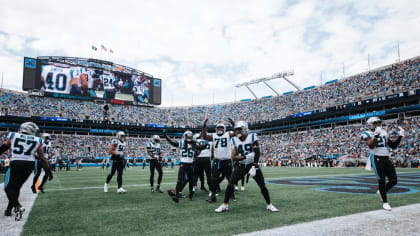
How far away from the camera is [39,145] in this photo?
586 cm

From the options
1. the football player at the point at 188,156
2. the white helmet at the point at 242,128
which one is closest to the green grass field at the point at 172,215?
the football player at the point at 188,156

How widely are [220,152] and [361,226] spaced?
13.0 ft

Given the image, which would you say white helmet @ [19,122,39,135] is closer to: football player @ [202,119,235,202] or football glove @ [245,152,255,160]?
football player @ [202,119,235,202]

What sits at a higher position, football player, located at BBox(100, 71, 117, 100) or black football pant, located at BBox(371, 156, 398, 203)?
football player, located at BBox(100, 71, 117, 100)

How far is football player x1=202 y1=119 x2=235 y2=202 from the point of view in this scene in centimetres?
741

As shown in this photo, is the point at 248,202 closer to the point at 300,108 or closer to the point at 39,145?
the point at 39,145

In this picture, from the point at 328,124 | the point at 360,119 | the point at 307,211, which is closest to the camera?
the point at 307,211

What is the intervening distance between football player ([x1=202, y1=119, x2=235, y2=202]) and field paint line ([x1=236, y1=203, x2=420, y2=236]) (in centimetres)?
320

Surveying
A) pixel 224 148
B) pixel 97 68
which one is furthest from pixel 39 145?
pixel 97 68

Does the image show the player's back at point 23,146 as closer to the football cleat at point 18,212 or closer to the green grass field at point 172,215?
the football cleat at point 18,212

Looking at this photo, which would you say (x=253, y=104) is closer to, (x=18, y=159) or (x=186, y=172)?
(x=186, y=172)

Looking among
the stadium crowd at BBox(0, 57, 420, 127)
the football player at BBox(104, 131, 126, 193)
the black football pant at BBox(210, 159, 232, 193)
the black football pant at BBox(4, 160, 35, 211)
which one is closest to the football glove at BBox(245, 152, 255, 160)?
the black football pant at BBox(210, 159, 232, 193)

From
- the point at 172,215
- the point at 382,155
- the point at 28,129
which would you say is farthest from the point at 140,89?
the point at 382,155

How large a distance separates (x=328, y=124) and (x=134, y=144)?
37.5m
